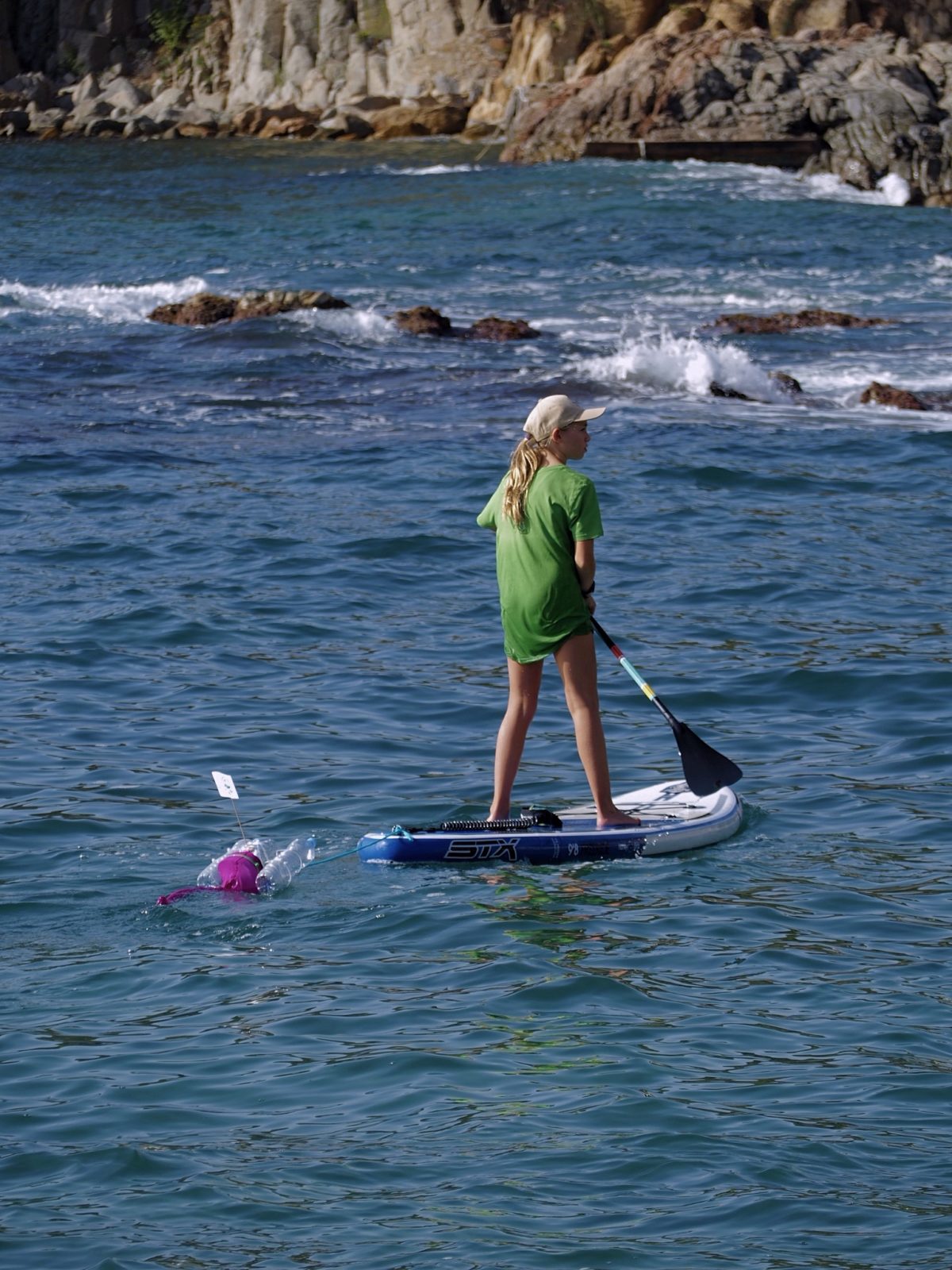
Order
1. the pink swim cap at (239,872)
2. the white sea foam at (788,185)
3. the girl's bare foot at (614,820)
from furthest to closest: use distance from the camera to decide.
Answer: the white sea foam at (788,185) → the girl's bare foot at (614,820) → the pink swim cap at (239,872)

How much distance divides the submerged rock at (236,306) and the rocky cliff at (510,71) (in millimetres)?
18301

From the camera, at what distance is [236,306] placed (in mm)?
25266

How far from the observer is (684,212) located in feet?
119

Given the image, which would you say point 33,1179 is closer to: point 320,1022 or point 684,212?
point 320,1022

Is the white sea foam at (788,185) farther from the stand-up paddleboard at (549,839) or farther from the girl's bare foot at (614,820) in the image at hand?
the girl's bare foot at (614,820)

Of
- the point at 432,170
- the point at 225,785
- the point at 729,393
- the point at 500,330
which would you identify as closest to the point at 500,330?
the point at 500,330

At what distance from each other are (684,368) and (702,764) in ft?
43.3

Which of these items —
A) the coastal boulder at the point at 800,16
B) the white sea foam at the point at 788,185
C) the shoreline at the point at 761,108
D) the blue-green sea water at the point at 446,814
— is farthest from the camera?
the coastal boulder at the point at 800,16

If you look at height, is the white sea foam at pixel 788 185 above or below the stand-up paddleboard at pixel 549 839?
above

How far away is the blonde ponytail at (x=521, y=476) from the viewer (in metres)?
7.81

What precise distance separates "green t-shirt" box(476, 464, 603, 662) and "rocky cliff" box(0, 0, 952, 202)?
110ft

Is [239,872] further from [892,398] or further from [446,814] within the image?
[892,398]

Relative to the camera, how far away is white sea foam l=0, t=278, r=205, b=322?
26.3 metres

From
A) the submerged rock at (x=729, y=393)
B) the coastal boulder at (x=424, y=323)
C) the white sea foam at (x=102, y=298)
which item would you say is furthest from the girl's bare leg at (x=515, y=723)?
the white sea foam at (x=102, y=298)
